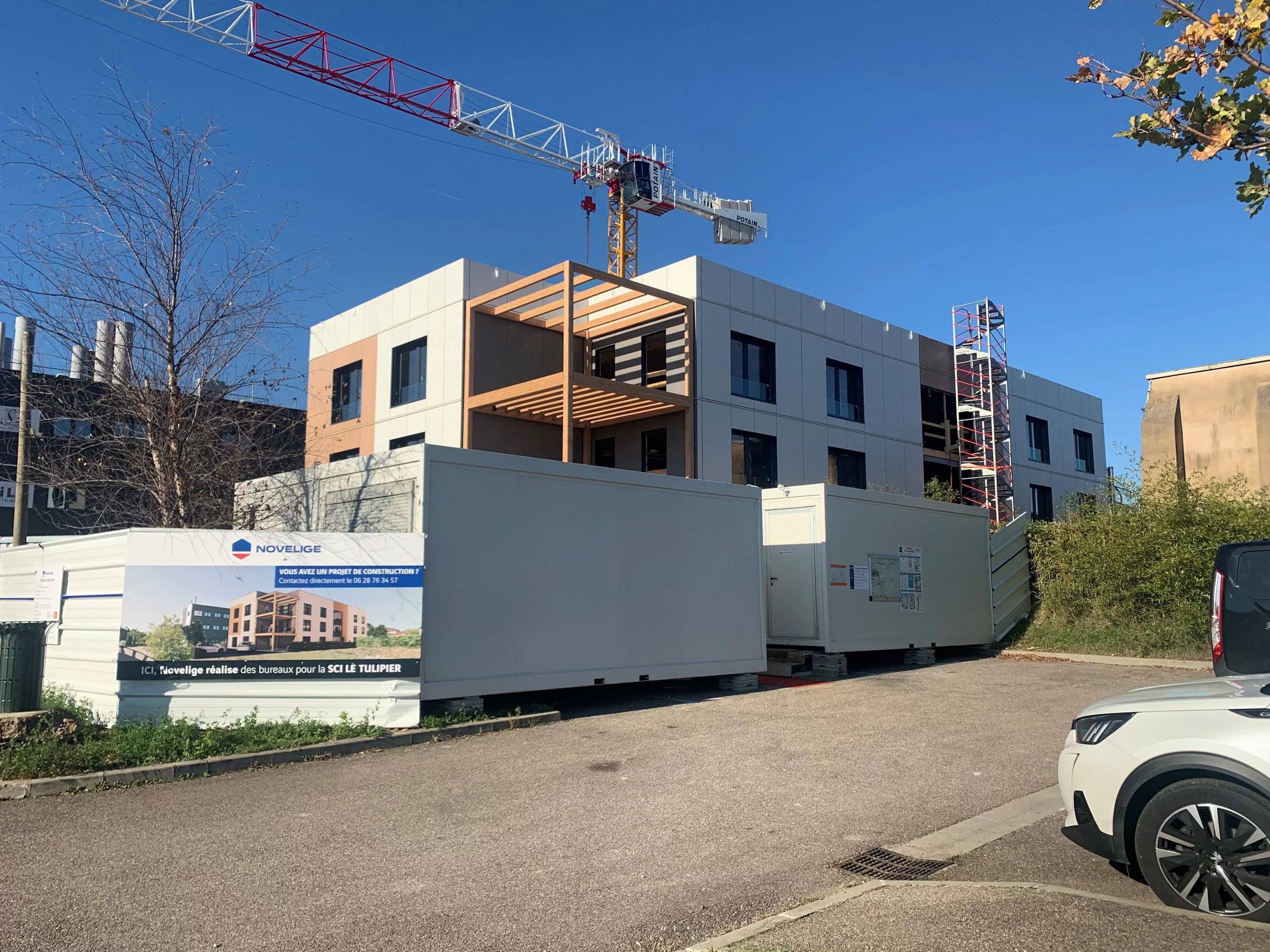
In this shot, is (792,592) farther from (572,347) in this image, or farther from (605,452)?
(605,452)

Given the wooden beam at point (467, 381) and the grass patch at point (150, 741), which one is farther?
the wooden beam at point (467, 381)

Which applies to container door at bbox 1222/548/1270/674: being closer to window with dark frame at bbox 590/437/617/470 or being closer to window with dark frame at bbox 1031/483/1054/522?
window with dark frame at bbox 590/437/617/470

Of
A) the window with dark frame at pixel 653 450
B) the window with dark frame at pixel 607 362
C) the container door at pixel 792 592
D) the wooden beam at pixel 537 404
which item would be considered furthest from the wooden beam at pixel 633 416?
the container door at pixel 792 592

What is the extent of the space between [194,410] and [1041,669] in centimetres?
1373

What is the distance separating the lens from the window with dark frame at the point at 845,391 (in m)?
26.3

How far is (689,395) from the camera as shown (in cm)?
2177

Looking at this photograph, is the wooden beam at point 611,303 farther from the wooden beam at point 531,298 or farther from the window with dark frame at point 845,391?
the window with dark frame at point 845,391

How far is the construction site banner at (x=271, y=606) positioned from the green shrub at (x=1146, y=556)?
14.6m

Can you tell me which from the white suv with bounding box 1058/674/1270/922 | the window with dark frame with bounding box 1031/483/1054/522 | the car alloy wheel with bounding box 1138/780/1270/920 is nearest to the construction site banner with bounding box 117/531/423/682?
the white suv with bounding box 1058/674/1270/922

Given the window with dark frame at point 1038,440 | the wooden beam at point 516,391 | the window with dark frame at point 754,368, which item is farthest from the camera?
the window with dark frame at point 1038,440

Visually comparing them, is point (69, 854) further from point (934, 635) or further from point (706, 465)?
point (706, 465)

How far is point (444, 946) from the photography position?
4062 millimetres

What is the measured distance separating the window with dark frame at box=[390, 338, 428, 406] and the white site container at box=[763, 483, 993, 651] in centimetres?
1146

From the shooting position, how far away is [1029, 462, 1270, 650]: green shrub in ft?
55.8
